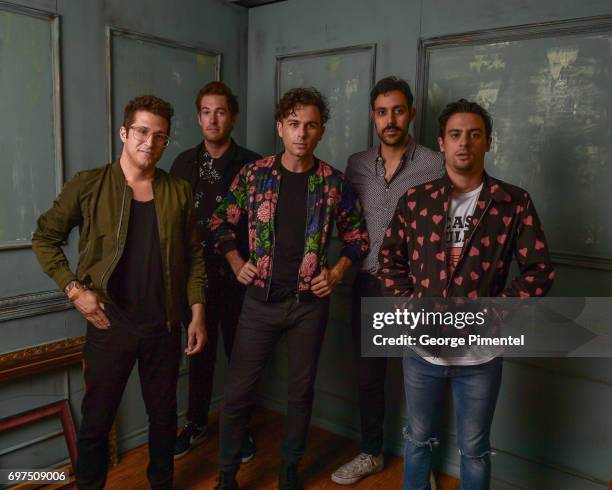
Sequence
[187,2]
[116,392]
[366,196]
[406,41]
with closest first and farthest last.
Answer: [116,392] < [366,196] < [406,41] < [187,2]

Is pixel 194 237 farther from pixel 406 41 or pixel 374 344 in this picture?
pixel 406 41

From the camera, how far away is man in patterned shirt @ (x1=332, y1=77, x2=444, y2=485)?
2387 mm

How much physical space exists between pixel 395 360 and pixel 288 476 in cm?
81

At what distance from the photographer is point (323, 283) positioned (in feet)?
7.26

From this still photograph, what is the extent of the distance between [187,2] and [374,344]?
1.95 meters

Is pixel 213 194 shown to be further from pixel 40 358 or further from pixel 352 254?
pixel 40 358

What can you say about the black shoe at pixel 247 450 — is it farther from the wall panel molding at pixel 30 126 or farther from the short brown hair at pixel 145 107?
the short brown hair at pixel 145 107

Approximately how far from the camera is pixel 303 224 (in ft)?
7.30

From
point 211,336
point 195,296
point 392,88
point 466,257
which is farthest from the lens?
point 211,336

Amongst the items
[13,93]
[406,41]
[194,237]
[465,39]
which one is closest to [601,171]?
[465,39]

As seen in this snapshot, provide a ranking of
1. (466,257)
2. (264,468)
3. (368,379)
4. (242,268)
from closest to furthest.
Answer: (466,257)
(242,268)
(368,379)
(264,468)

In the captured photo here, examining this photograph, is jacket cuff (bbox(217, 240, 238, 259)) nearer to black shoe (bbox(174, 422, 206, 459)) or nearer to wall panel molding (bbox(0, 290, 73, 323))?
wall panel molding (bbox(0, 290, 73, 323))

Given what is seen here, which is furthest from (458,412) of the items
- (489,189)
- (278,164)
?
(278,164)

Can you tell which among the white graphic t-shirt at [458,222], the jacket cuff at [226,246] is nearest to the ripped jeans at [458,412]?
the white graphic t-shirt at [458,222]
